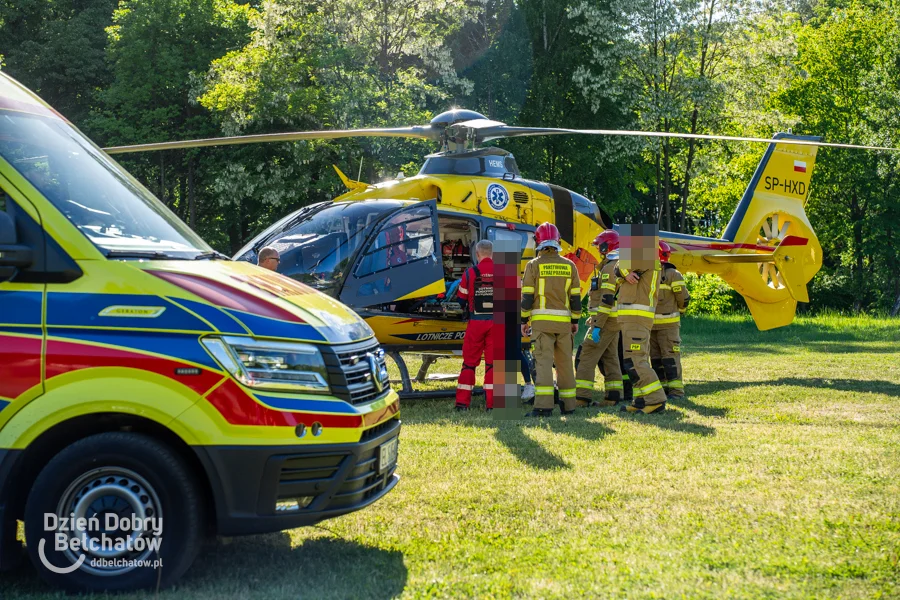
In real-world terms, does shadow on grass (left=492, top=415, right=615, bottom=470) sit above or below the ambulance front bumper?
below

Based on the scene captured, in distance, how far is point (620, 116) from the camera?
37750 mm

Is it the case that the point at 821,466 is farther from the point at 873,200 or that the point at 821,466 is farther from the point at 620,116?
the point at 873,200

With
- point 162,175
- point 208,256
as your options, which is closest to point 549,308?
point 208,256

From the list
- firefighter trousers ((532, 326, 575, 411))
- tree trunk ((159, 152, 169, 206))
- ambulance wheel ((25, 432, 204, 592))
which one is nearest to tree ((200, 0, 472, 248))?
tree trunk ((159, 152, 169, 206))

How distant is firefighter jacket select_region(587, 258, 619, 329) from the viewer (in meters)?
10.9

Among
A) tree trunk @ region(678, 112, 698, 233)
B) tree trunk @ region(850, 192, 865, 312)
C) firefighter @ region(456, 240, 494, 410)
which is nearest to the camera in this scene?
firefighter @ region(456, 240, 494, 410)

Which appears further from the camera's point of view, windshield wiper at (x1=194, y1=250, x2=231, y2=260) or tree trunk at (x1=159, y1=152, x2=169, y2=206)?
tree trunk at (x1=159, y1=152, x2=169, y2=206)

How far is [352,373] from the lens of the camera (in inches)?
192

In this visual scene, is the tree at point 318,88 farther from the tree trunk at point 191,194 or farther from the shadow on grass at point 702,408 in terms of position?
the shadow on grass at point 702,408

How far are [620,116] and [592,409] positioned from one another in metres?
28.5

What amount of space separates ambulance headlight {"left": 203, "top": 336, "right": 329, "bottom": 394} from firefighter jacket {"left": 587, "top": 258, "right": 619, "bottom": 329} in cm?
664

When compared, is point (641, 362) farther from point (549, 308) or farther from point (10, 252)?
point (10, 252)

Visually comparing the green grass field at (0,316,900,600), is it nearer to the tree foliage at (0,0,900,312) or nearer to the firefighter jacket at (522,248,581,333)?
the firefighter jacket at (522,248,581,333)

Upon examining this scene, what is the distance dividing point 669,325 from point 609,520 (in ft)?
20.3
